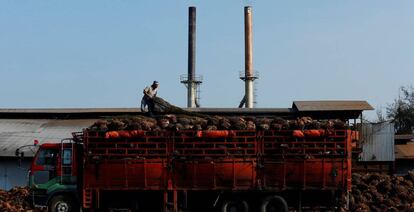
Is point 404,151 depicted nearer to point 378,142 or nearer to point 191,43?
point 378,142

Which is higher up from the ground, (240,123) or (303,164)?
(240,123)

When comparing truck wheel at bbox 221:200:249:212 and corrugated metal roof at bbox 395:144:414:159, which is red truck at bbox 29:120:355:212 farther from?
corrugated metal roof at bbox 395:144:414:159

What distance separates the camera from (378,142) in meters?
38.9

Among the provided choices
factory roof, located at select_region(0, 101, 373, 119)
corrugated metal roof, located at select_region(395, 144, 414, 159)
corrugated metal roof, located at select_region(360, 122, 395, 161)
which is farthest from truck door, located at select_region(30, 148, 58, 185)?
corrugated metal roof, located at select_region(395, 144, 414, 159)

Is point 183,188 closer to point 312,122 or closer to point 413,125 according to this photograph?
point 312,122

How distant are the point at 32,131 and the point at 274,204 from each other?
24741 mm

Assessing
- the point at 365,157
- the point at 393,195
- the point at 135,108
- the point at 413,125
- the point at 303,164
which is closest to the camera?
the point at 303,164

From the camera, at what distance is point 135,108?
140 feet

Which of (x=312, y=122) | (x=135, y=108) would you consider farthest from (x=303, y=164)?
(x=135, y=108)

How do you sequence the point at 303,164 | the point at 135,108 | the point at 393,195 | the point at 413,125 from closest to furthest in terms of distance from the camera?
1. the point at 303,164
2. the point at 393,195
3. the point at 135,108
4. the point at 413,125

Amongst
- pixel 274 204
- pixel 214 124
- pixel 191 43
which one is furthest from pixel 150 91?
pixel 191 43

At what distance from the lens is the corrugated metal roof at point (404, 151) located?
40756 mm

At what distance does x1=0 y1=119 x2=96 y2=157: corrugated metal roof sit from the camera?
38787mm

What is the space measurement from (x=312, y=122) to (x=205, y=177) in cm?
368
